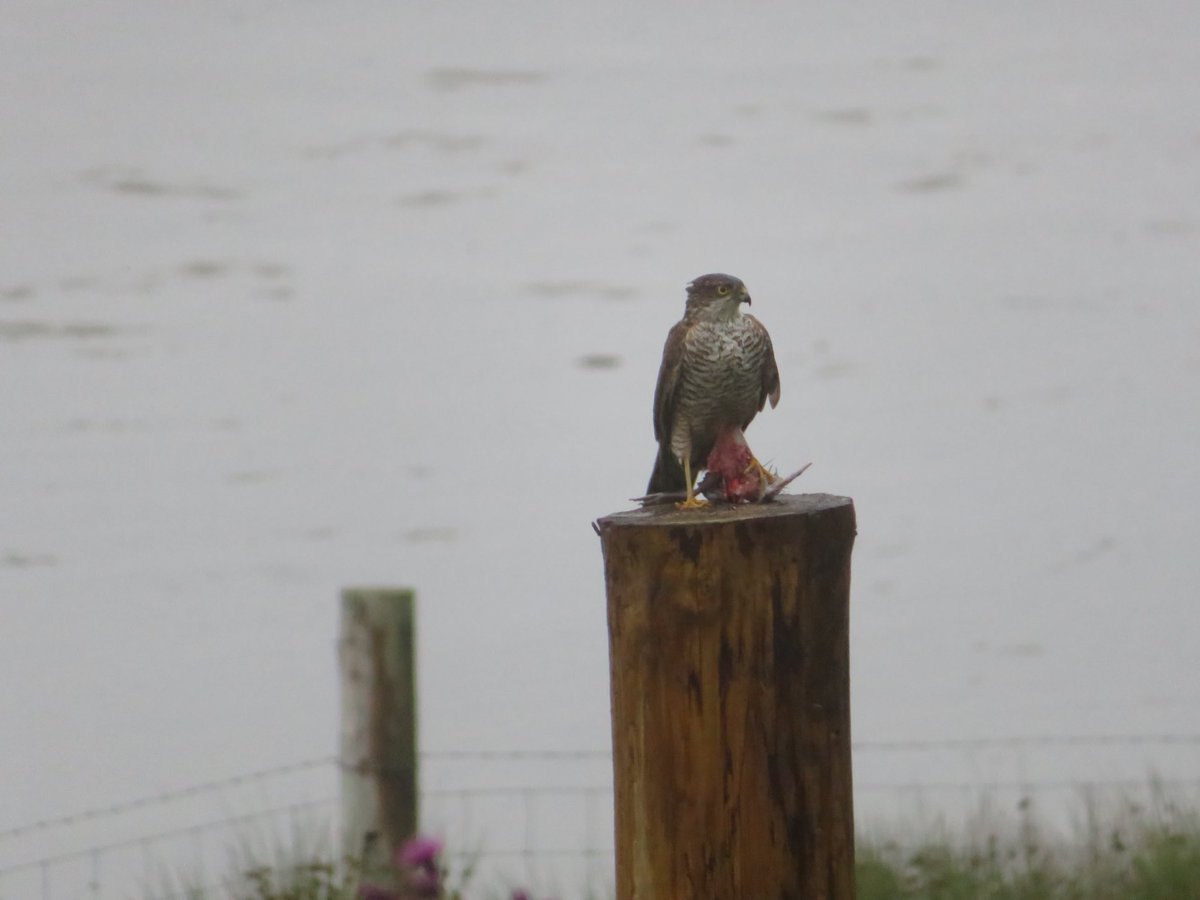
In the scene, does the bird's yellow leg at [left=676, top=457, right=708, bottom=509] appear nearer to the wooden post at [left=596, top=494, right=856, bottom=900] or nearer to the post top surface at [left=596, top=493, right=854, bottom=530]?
the post top surface at [left=596, top=493, right=854, bottom=530]

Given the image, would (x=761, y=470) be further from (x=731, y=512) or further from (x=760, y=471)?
(x=731, y=512)

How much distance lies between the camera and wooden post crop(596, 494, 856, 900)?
7.22ft

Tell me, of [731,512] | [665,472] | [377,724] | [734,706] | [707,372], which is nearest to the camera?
[734,706]

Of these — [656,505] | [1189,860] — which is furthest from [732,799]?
[1189,860]

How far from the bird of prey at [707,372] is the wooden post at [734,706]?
110 cm

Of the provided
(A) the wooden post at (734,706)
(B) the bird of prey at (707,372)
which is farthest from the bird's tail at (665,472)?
→ (A) the wooden post at (734,706)

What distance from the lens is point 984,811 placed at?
4270 mm

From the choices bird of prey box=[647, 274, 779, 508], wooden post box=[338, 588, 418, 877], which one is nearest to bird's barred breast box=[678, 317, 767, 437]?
bird of prey box=[647, 274, 779, 508]

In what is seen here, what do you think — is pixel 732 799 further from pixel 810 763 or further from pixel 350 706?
pixel 350 706

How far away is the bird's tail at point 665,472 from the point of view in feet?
11.4

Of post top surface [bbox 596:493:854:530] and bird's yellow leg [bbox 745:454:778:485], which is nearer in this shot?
post top surface [bbox 596:493:854:530]

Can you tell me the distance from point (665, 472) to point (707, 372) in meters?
0.28

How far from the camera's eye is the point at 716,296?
134 inches

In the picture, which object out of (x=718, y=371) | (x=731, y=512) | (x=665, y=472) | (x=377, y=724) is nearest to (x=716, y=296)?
(x=718, y=371)
